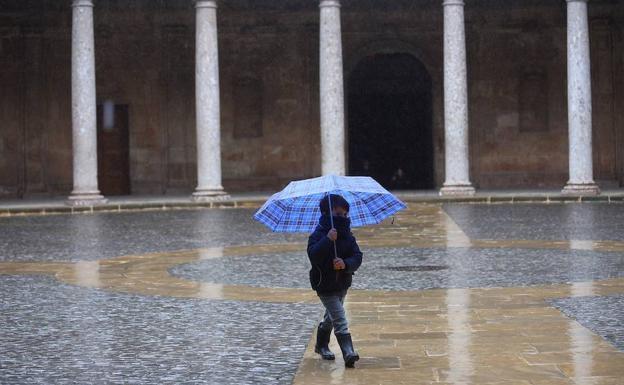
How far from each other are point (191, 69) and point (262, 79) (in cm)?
208

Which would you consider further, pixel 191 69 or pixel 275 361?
pixel 191 69

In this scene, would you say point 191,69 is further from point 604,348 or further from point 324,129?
point 604,348

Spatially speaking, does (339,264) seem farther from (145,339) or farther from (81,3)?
(81,3)

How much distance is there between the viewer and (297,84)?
110 feet

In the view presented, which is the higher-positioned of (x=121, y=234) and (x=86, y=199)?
(x=86, y=199)

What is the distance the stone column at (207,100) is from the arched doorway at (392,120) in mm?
6307

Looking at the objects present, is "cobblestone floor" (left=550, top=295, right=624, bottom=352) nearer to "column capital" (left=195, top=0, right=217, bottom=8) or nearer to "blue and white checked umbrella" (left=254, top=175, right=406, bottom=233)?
"blue and white checked umbrella" (left=254, top=175, right=406, bottom=233)

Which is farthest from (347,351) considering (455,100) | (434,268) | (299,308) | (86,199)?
(455,100)

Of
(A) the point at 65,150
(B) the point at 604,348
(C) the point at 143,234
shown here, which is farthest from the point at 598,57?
(B) the point at 604,348

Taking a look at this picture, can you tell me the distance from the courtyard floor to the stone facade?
13449mm

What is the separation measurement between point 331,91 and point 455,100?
9.84 ft

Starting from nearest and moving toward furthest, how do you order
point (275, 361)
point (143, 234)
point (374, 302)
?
point (275, 361) < point (374, 302) < point (143, 234)

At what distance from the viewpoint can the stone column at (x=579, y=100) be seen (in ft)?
90.8

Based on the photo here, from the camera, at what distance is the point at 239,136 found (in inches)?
1319
